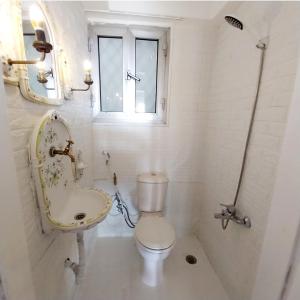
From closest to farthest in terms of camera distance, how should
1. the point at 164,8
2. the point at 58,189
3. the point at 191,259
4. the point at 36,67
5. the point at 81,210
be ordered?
→ 1. the point at 36,67
2. the point at 58,189
3. the point at 81,210
4. the point at 164,8
5. the point at 191,259

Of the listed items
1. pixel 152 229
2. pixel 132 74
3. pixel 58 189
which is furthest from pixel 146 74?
pixel 152 229

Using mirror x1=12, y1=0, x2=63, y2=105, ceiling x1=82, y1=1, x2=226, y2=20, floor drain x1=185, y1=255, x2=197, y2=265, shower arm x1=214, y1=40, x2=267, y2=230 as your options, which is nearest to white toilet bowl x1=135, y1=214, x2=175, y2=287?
floor drain x1=185, y1=255, x2=197, y2=265

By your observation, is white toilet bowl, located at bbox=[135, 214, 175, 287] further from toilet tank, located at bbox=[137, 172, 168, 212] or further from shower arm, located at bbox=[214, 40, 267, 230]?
shower arm, located at bbox=[214, 40, 267, 230]

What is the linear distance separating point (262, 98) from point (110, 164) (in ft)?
4.70

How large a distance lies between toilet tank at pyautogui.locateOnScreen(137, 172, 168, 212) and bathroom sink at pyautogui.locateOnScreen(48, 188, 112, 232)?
1.92ft

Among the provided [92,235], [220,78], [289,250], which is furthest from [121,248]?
[220,78]

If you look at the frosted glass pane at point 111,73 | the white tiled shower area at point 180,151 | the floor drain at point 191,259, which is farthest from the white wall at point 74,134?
the floor drain at point 191,259

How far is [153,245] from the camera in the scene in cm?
129

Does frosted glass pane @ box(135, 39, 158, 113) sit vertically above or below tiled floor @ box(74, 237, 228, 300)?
above

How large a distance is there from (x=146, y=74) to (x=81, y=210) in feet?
4.81

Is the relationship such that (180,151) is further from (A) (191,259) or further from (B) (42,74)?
(B) (42,74)

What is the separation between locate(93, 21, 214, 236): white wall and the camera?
1.65m

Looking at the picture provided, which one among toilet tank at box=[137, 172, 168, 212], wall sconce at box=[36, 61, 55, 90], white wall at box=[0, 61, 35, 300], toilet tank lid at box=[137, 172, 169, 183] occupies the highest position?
wall sconce at box=[36, 61, 55, 90]

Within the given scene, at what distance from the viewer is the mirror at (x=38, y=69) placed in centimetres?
67
